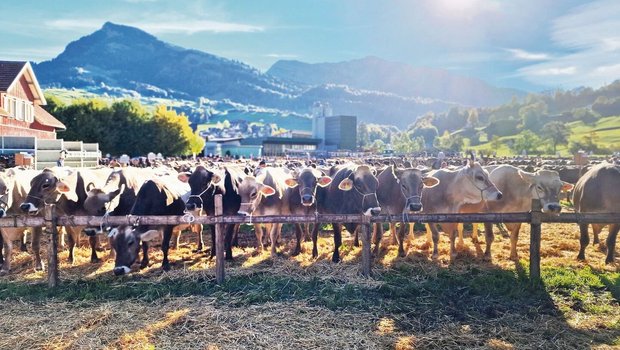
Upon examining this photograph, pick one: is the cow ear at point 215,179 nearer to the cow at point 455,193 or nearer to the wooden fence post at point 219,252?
the wooden fence post at point 219,252

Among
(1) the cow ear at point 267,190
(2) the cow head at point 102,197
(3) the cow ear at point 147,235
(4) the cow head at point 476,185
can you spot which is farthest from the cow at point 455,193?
(2) the cow head at point 102,197

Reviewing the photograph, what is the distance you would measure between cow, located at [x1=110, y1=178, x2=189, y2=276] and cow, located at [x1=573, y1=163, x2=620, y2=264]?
8.95m

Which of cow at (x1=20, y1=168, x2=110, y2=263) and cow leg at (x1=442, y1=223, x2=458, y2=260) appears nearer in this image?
cow at (x1=20, y1=168, x2=110, y2=263)

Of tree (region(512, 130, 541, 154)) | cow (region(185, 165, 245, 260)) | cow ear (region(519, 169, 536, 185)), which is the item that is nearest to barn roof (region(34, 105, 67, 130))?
cow (region(185, 165, 245, 260))

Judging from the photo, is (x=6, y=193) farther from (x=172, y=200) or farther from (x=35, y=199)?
(x=172, y=200)

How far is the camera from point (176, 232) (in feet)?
36.4

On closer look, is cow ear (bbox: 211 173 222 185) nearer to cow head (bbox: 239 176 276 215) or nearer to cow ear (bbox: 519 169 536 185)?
cow head (bbox: 239 176 276 215)

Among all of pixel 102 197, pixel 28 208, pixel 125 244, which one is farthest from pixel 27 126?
pixel 125 244

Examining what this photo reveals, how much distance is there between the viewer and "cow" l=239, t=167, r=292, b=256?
32.3ft

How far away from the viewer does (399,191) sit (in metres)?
10.5

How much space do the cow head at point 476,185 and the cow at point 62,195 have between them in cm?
858

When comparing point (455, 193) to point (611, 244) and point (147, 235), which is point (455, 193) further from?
point (147, 235)

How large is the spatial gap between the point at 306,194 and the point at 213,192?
219 cm

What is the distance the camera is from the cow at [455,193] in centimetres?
974
